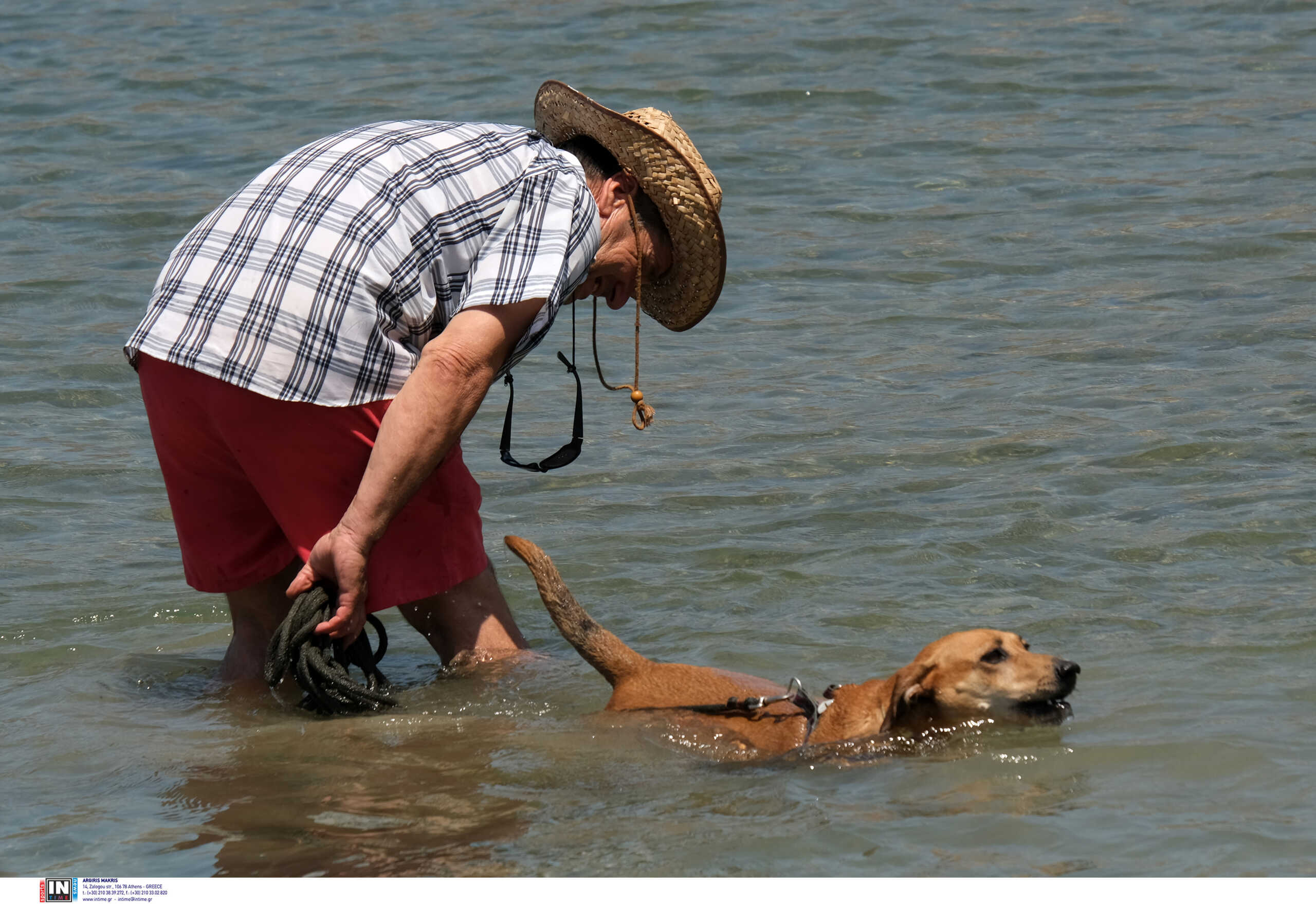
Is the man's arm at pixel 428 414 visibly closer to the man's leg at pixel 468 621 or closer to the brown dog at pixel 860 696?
the brown dog at pixel 860 696

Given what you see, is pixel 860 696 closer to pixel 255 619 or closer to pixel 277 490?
pixel 277 490

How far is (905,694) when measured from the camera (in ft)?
14.8

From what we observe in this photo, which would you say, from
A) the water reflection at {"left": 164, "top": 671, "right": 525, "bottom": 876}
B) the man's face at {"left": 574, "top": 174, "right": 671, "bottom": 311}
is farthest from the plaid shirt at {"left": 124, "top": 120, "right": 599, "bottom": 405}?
the water reflection at {"left": 164, "top": 671, "right": 525, "bottom": 876}

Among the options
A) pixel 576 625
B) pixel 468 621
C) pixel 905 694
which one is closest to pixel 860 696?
pixel 905 694

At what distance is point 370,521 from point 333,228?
75 cm

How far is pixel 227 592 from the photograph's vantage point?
4.93 m

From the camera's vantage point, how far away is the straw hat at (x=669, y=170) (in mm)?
4625

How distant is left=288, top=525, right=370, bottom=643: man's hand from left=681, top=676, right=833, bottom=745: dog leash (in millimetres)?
922

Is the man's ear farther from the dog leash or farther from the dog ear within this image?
the dog ear

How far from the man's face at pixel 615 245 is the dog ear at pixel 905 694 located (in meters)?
1.30

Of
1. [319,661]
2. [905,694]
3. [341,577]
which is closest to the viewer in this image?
[341,577]

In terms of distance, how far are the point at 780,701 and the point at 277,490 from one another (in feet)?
4.82

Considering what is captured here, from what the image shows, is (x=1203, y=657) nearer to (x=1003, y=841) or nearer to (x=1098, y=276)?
(x=1003, y=841)

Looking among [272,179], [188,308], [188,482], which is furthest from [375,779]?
[272,179]
